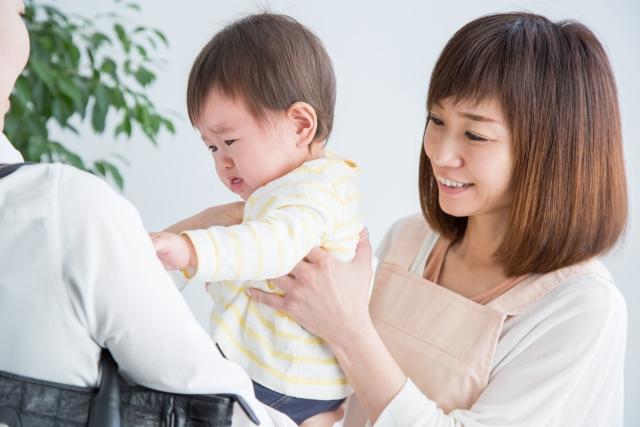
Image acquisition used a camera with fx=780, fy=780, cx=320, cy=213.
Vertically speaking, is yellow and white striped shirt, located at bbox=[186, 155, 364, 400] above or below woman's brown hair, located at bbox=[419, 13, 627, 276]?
below

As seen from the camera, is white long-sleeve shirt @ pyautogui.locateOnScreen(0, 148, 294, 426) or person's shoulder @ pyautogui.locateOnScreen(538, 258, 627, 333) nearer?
white long-sleeve shirt @ pyautogui.locateOnScreen(0, 148, 294, 426)

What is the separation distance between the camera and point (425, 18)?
3232 millimetres

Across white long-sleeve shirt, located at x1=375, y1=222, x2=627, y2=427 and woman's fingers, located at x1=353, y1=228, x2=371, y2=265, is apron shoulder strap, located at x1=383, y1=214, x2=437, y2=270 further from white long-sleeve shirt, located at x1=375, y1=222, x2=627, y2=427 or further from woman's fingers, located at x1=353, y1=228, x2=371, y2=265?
white long-sleeve shirt, located at x1=375, y1=222, x2=627, y2=427

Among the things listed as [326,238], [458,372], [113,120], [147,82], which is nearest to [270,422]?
[326,238]

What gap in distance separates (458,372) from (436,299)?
0.53 ft

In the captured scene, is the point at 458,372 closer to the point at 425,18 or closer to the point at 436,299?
the point at 436,299

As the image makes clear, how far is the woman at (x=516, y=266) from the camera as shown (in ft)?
4.42

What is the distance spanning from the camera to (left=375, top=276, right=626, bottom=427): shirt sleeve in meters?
1.33

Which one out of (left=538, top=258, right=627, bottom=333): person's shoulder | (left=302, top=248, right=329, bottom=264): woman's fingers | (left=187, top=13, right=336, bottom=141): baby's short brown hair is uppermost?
(left=187, top=13, right=336, bottom=141): baby's short brown hair

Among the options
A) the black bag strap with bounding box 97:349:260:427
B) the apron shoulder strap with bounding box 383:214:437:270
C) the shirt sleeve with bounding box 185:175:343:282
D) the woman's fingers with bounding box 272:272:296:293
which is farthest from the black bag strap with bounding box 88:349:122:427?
the apron shoulder strap with bounding box 383:214:437:270

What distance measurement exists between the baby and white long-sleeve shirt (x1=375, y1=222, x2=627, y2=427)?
19 cm

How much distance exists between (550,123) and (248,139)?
0.54 meters

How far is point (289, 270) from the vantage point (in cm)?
121

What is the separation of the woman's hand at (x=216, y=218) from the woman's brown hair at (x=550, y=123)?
0.45 meters
